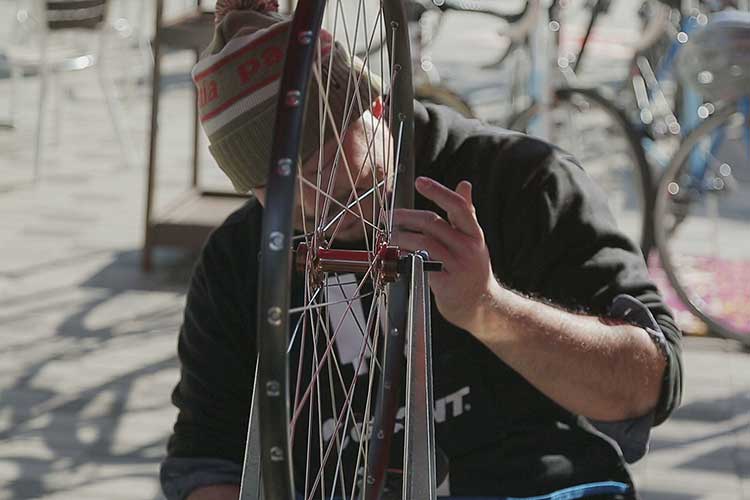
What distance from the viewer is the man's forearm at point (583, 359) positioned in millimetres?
1664

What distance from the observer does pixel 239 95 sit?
1.59m

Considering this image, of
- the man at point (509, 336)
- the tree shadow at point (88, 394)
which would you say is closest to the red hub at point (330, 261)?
the man at point (509, 336)

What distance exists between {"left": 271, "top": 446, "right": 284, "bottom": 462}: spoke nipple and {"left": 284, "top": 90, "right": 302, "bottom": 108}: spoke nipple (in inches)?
10.3

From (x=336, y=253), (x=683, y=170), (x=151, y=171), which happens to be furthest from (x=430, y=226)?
(x=151, y=171)

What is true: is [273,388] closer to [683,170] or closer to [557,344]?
[557,344]

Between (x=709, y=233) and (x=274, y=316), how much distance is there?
13.2ft

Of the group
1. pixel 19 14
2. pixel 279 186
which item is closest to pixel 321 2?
pixel 279 186

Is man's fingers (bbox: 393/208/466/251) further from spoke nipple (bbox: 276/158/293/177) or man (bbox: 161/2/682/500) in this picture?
spoke nipple (bbox: 276/158/293/177)

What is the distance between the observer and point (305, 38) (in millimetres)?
1041

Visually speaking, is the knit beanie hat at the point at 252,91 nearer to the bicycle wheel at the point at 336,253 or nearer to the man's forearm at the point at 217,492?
the bicycle wheel at the point at 336,253

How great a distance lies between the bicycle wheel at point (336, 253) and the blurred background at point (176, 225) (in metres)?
0.97

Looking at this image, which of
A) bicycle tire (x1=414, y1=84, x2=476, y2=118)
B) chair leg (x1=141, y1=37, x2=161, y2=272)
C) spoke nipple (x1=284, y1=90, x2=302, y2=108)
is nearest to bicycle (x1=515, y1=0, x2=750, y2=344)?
bicycle tire (x1=414, y1=84, x2=476, y2=118)

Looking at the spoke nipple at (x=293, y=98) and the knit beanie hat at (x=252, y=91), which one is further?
the knit beanie hat at (x=252, y=91)

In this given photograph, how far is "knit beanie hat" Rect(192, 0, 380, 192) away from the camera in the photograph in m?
1.56
